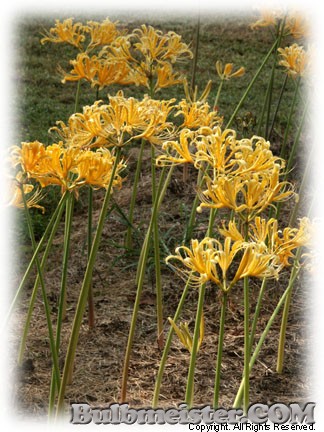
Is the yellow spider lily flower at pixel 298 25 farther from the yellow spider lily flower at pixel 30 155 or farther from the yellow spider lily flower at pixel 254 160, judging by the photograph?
the yellow spider lily flower at pixel 30 155

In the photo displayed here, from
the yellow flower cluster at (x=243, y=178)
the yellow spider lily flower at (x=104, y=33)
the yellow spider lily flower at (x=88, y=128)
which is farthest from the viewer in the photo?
the yellow spider lily flower at (x=104, y=33)

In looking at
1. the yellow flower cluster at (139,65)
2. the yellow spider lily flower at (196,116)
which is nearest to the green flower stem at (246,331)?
the yellow spider lily flower at (196,116)

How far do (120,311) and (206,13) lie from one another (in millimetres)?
5831

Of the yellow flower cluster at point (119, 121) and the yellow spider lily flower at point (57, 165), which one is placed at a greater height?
the yellow flower cluster at point (119, 121)

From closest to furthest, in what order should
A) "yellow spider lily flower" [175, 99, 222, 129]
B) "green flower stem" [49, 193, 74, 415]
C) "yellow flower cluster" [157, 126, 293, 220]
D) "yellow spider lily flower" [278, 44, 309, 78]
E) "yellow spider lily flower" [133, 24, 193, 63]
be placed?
"yellow flower cluster" [157, 126, 293, 220] → "green flower stem" [49, 193, 74, 415] → "yellow spider lily flower" [175, 99, 222, 129] → "yellow spider lily flower" [133, 24, 193, 63] → "yellow spider lily flower" [278, 44, 309, 78]

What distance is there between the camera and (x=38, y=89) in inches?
282

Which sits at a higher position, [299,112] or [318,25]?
[318,25]

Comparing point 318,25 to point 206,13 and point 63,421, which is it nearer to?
point 63,421

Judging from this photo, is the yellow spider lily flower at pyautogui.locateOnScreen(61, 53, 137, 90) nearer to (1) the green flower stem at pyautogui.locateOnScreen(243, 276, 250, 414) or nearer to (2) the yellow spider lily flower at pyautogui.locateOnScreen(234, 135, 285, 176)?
(2) the yellow spider lily flower at pyautogui.locateOnScreen(234, 135, 285, 176)

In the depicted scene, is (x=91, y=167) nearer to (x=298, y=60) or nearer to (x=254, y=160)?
(x=254, y=160)

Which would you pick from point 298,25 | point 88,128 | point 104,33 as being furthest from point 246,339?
point 298,25

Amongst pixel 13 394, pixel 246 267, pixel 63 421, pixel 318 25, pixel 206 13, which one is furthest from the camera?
pixel 206 13

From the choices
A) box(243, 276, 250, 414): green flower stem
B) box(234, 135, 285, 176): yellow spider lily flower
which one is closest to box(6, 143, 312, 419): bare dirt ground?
box(243, 276, 250, 414): green flower stem

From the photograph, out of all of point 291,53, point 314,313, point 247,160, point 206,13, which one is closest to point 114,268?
point 314,313
